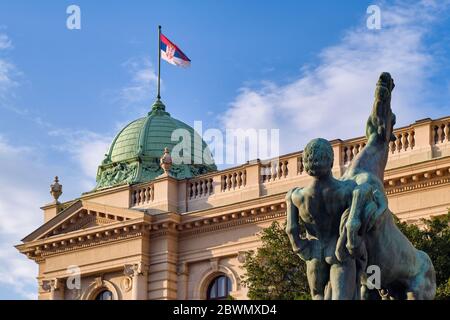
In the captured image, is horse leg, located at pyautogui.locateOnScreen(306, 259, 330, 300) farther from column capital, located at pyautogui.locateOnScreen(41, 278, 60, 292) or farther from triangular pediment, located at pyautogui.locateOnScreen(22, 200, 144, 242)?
column capital, located at pyautogui.locateOnScreen(41, 278, 60, 292)

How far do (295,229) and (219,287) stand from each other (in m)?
35.6

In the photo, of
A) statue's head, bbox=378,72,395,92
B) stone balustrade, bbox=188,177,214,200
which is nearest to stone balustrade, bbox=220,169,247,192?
stone balustrade, bbox=188,177,214,200

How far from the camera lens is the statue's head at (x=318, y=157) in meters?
13.1

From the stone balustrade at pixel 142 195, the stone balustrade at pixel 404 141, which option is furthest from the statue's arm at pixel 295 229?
the stone balustrade at pixel 142 195

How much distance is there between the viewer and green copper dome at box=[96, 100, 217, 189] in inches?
2104

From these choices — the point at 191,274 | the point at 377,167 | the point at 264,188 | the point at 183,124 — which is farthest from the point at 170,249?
the point at 377,167

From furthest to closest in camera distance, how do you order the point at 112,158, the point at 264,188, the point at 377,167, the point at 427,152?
the point at 112,158
the point at 264,188
the point at 427,152
the point at 377,167

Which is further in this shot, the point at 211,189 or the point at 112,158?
the point at 112,158

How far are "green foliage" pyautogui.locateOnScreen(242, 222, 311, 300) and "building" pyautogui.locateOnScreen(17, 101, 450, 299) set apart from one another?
7723 millimetres

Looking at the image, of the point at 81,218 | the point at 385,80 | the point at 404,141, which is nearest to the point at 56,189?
the point at 81,218

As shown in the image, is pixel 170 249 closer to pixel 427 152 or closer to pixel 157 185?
pixel 157 185

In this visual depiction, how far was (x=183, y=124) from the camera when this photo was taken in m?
56.9
